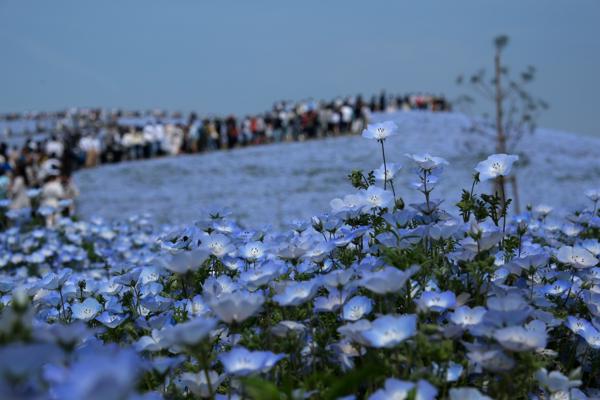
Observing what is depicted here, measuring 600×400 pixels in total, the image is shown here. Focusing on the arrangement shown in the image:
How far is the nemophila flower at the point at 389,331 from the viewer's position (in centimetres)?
140

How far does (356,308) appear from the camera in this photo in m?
1.70

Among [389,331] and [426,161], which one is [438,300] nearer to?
[389,331]

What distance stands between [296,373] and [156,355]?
43cm

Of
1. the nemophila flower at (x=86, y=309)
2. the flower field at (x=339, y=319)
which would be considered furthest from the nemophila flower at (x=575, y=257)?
the nemophila flower at (x=86, y=309)

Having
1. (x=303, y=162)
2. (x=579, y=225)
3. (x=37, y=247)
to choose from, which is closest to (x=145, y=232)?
(x=37, y=247)

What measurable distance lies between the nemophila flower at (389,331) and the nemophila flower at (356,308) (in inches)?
8.7

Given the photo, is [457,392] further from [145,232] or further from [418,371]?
[145,232]

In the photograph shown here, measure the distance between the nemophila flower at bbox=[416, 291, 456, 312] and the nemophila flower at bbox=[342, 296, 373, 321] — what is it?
0.13 metres

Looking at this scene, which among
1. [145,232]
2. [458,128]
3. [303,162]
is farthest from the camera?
[458,128]

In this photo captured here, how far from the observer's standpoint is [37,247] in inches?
273

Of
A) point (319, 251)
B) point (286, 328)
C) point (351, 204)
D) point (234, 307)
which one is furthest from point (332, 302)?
point (351, 204)

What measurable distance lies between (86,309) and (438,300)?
1.14m

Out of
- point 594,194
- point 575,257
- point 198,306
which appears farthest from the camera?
point 594,194

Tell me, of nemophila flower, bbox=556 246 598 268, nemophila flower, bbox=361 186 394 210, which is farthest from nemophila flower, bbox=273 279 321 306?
nemophila flower, bbox=556 246 598 268
